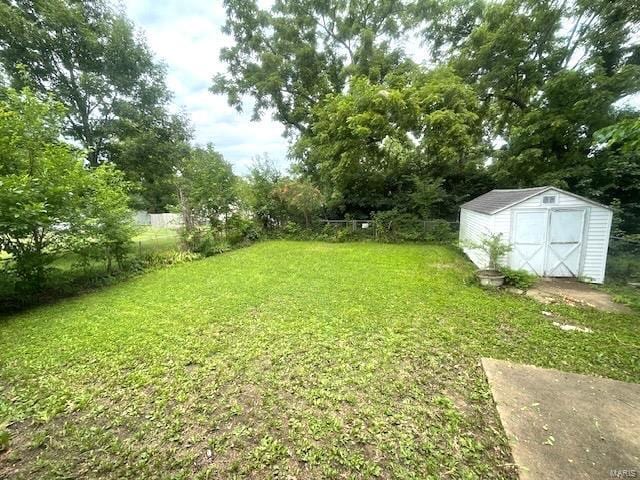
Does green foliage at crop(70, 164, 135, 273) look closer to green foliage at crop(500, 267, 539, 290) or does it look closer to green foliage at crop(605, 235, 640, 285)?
green foliage at crop(500, 267, 539, 290)

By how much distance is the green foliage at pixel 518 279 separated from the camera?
5.19 meters

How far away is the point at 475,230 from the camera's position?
313 inches

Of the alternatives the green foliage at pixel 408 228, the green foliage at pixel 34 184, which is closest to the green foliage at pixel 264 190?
the green foliage at pixel 408 228

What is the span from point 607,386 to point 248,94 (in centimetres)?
1666

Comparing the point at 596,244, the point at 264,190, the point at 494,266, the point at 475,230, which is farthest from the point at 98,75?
the point at 596,244

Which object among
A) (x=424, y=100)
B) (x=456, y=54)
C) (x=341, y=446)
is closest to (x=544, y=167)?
(x=424, y=100)

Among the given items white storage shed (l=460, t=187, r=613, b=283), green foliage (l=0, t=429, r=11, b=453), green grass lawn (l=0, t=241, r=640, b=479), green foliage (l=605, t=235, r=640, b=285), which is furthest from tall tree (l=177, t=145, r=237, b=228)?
green foliage (l=605, t=235, r=640, b=285)

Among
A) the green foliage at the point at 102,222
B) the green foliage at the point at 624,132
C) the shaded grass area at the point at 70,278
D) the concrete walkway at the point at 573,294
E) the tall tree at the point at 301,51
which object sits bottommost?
the concrete walkway at the point at 573,294

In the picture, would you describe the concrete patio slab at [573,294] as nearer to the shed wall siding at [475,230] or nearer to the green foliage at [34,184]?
the shed wall siding at [475,230]

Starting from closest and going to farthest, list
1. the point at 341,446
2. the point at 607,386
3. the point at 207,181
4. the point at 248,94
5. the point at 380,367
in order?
1. the point at 341,446
2. the point at 607,386
3. the point at 380,367
4. the point at 207,181
5. the point at 248,94

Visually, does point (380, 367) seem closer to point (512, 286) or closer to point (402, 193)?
point (512, 286)

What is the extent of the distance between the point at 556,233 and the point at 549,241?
0.23 meters

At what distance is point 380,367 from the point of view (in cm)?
278

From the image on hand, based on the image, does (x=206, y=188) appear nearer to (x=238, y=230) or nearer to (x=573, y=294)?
(x=238, y=230)
